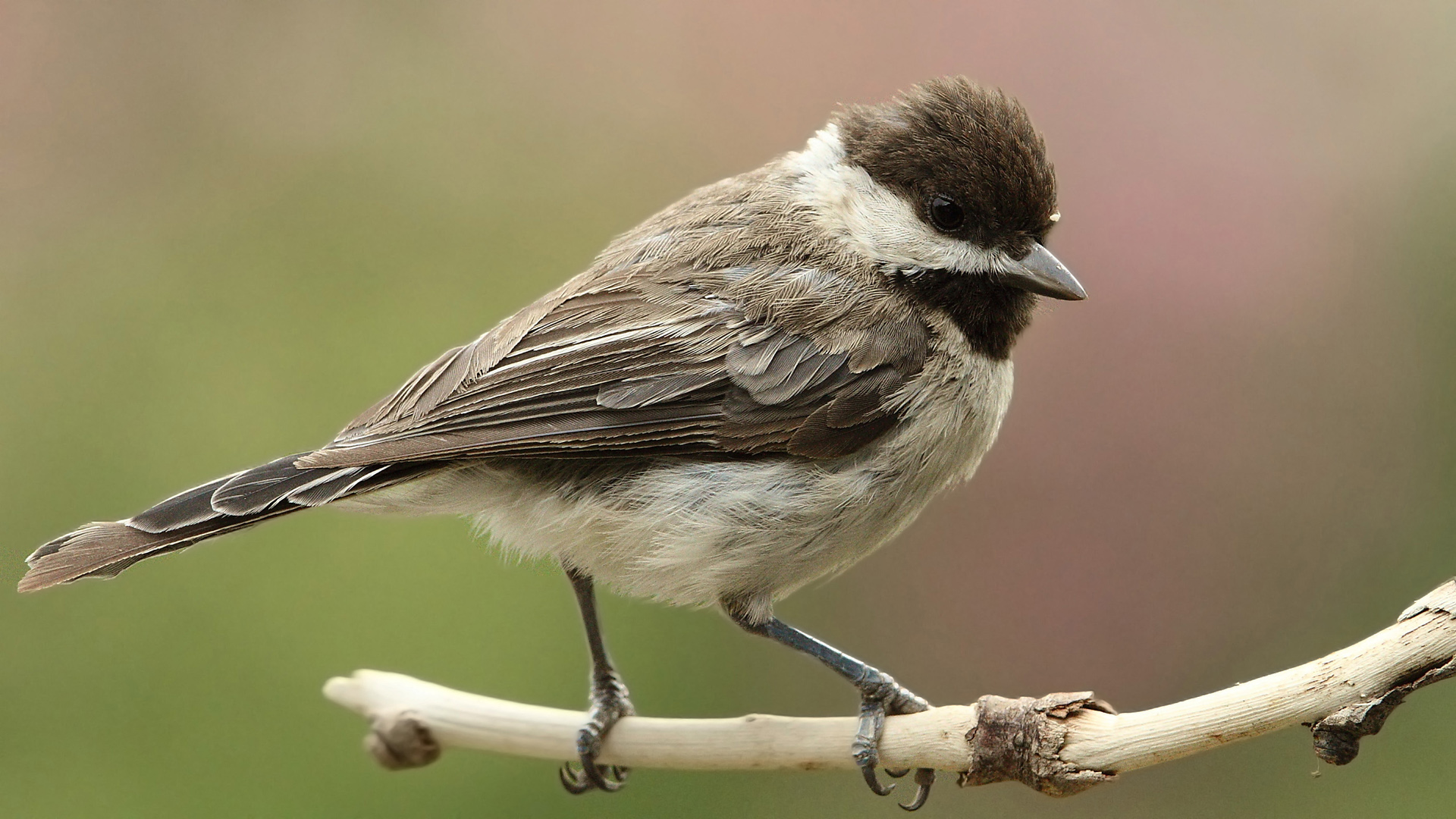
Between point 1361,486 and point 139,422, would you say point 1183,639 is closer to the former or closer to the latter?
point 1361,486

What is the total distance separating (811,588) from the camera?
3.54m

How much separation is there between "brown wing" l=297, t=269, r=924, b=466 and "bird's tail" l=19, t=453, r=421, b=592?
10cm

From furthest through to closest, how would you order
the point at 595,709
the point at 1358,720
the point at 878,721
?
the point at 595,709 → the point at 878,721 → the point at 1358,720

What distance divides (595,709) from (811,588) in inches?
36.1

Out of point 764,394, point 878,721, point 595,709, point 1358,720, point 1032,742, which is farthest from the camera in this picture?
point 595,709

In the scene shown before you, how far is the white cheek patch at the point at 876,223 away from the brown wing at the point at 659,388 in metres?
0.16

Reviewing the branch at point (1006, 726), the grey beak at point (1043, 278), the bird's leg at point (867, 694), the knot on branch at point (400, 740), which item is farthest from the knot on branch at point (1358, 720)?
A: the knot on branch at point (400, 740)

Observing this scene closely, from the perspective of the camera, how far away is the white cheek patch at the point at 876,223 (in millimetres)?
2639

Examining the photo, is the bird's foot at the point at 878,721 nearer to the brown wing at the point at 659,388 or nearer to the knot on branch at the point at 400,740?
the brown wing at the point at 659,388

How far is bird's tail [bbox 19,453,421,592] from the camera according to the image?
2232 mm

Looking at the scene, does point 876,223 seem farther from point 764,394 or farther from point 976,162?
point 764,394

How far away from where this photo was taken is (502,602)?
370 cm

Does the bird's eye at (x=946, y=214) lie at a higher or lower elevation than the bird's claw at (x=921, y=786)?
higher

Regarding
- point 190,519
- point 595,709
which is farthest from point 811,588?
point 190,519
